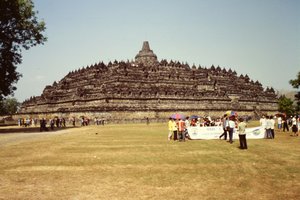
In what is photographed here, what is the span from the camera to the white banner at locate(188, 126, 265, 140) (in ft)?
Answer: 87.0

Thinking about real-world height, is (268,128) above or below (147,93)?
below

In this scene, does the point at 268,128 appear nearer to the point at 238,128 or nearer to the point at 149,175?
the point at 238,128

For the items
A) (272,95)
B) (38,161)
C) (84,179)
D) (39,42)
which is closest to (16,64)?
(39,42)

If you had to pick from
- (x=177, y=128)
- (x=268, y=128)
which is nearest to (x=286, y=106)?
(x=268, y=128)

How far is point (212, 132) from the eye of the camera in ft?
88.4

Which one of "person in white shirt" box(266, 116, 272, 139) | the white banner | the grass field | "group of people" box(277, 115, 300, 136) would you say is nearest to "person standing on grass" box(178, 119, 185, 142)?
the white banner

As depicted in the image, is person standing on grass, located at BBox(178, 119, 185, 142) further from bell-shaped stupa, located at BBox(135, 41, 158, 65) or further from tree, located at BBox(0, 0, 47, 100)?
bell-shaped stupa, located at BBox(135, 41, 158, 65)

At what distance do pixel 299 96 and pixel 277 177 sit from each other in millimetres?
53322

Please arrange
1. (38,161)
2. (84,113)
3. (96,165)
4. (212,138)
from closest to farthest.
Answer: (96,165), (38,161), (212,138), (84,113)

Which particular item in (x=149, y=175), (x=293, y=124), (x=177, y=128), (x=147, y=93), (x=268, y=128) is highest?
(x=147, y=93)

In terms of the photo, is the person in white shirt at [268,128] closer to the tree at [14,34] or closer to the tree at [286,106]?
the tree at [14,34]

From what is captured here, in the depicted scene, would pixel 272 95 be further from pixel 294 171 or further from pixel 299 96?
pixel 294 171

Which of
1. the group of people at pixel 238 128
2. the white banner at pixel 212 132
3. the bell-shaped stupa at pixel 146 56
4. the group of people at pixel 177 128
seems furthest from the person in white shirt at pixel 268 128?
the bell-shaped stupa at pixel 146 56

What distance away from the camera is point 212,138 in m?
26.9
